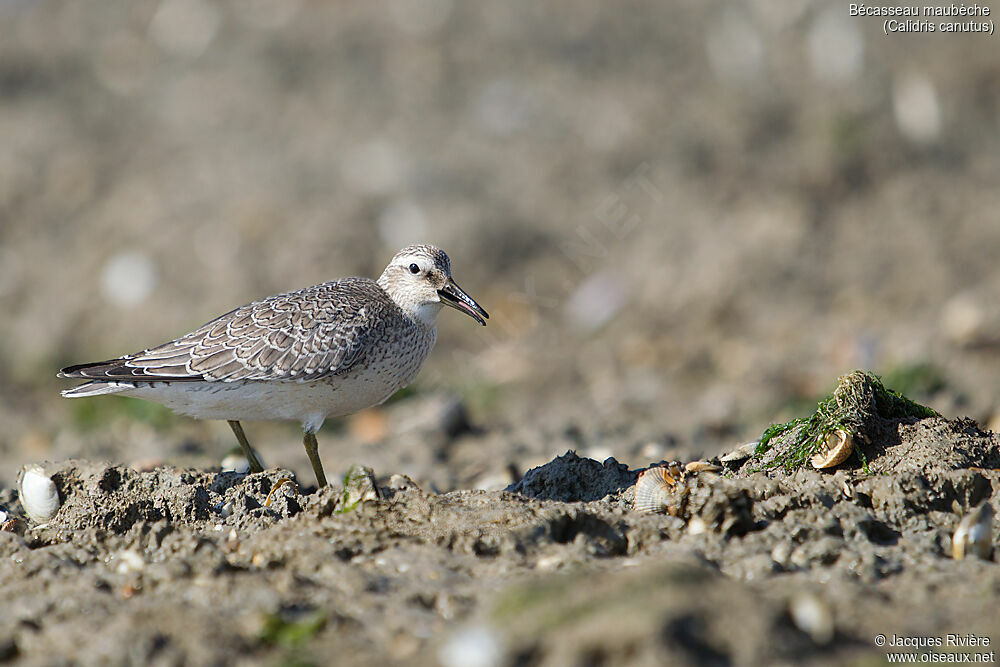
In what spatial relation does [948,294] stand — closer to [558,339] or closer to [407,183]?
[558,339]

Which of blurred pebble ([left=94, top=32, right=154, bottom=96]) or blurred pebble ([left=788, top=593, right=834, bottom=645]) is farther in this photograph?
blurred pebble ([left=94, top=32, right=154, bottom=96])

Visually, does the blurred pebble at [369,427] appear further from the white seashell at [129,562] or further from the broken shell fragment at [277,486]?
the white seashell at [129,562]

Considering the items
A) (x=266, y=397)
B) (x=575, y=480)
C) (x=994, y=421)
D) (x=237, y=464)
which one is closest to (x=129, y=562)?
(x=266, y=397)

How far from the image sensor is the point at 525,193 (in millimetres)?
10391

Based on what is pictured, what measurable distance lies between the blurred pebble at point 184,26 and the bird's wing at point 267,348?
732 cm

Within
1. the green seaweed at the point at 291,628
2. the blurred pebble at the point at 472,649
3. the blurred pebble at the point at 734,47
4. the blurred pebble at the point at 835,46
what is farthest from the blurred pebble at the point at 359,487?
the blurred pebble at the point at 835,46

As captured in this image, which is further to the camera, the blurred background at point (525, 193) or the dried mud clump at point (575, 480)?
the blurred background at point (525, 193)

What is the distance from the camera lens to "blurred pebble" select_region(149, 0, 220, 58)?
1188cm

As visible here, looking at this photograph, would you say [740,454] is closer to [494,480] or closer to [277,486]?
[494,480]

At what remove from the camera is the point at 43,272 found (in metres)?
10.0

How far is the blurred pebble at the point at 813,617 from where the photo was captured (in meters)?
3.13

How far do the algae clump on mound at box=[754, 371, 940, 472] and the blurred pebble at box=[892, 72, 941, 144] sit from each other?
658 centimetres

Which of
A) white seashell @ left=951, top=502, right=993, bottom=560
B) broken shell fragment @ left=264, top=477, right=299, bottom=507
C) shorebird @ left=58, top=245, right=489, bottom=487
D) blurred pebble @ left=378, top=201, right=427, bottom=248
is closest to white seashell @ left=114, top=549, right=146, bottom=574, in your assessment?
broken shell fragment @ left=264, top=477, right=299, bottom=507

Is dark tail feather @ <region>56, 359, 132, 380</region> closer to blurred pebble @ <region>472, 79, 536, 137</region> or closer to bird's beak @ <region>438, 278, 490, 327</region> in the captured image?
bird's beak @ <region>438, 278, 490, 327</region>
